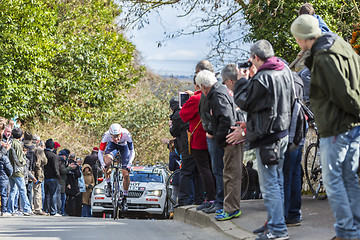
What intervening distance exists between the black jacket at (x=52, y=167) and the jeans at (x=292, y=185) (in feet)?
36.0

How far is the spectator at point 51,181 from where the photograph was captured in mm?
17531

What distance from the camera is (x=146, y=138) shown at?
43031 mm

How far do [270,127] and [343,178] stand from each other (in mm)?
1262

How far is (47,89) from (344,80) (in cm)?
2624

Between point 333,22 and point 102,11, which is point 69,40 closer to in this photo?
point 102,11

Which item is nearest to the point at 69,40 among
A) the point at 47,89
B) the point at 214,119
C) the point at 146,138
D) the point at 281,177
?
the point at 47,89

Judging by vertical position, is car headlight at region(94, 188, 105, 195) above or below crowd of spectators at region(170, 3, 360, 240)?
below

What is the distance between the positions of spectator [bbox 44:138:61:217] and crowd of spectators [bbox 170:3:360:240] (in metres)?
8.24

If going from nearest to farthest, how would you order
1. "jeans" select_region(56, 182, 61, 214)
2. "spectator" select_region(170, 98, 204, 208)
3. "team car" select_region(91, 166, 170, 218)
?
"spectator" select_region(170, 98, 204, 208) → "jeans" select_region(56, 182, 61, 214) → "team car" select_region(91, 166, 170, 218)

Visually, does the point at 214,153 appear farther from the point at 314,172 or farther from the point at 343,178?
the point at 343,178

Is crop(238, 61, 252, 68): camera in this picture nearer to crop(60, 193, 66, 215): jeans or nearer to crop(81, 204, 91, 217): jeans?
crop(60, 193, 66, 215): jeans

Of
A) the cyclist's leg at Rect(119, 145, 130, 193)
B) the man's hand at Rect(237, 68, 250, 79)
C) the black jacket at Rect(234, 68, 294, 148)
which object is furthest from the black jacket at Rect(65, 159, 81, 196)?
the black jacket at Rect(234, 68, 294, 148)

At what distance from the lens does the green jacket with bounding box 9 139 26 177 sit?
14781mm

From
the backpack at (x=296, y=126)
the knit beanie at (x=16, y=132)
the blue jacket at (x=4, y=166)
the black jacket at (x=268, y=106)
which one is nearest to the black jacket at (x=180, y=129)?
the backpack at (x=296, y=126)
